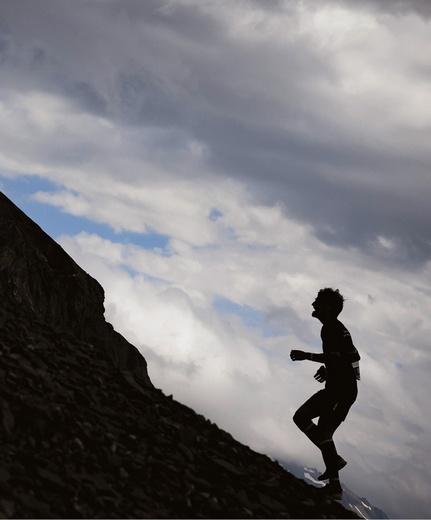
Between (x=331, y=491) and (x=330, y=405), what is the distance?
131 centimetres

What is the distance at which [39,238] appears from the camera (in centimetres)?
3372

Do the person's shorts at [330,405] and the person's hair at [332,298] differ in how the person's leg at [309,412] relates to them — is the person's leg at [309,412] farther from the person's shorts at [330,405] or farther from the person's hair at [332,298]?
the person's hair at [332,298]

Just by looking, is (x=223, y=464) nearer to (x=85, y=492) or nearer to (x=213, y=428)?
(x=213, y=428)

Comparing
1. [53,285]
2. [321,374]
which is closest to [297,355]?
[321,374]

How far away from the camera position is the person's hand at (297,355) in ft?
37.8

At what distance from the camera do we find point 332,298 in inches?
465

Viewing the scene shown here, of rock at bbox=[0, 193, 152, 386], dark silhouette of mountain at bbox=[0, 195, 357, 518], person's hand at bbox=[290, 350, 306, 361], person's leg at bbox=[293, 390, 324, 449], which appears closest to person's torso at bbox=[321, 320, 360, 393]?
person's leg at bbox=[293, 390, 324, 449]

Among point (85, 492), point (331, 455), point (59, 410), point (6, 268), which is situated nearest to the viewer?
point (85, 492)

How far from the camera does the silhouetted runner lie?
11586 millimetres

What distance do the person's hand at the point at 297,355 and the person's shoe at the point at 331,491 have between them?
78.9 inches

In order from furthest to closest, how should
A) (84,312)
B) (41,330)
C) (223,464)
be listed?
1. (84,312)
2. (41,330)
3. (223,464)

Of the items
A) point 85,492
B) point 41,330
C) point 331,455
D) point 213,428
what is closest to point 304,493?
point 331,455

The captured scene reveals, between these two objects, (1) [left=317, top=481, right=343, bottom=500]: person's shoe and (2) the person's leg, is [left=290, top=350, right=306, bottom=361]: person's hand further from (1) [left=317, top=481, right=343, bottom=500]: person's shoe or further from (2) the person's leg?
(1) [left=317, top=481, right=343, bottom=500]: person's shoe

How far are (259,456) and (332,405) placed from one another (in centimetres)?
143
